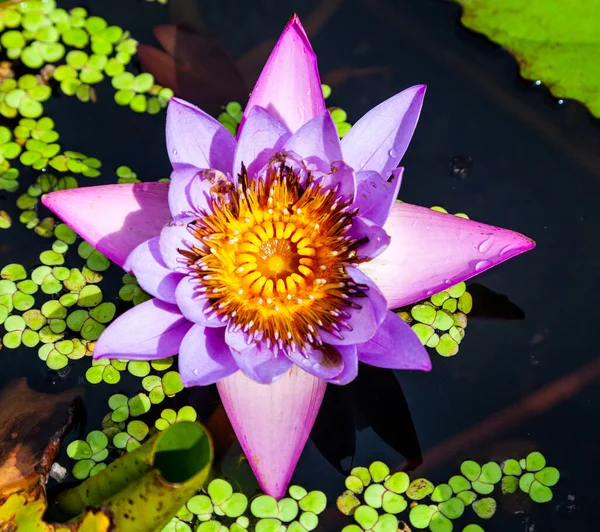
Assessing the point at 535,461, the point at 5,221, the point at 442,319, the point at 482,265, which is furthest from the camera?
the point at 5,221

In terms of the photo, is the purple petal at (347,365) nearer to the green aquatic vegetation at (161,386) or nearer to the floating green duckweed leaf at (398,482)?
the floating green duckweed leaf at (398,482)

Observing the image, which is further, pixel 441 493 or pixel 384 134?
pixel 441 493

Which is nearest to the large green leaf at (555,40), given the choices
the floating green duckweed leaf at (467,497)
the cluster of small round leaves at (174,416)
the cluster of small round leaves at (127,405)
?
the floating green duckweed leaf at (467,497)

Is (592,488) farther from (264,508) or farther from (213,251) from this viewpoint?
(213,251)

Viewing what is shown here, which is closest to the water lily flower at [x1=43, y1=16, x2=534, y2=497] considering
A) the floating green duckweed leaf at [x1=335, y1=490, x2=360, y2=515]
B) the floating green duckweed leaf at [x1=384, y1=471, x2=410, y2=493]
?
the floating green duckweed leaf at [x1=335, y1=490, x2=360, y2=515]

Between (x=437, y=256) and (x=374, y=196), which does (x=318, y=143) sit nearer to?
(x=374, y=196)

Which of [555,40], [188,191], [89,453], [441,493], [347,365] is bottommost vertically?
[89,453]

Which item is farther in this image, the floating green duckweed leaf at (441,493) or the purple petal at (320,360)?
the floating green duckweed leaf at (441,493)

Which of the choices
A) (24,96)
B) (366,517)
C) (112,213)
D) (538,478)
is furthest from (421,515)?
(24,96)

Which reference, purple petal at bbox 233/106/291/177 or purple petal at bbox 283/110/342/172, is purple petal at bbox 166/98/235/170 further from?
purple petal at bbox 283/110/342/172
